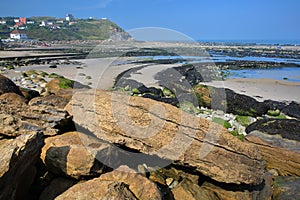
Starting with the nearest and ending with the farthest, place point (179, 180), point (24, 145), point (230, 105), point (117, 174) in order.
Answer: point (24, 145) < point (117, 174) < point (179, 180) < point (230, 105)

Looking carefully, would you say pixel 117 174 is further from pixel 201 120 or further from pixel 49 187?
pixel 201 120

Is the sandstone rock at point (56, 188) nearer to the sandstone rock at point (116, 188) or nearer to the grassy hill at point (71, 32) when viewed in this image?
the sandstone rock at point (116, 188)

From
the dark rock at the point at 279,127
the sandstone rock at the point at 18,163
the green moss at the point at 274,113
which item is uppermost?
the sandstone rock at the point at 18,163

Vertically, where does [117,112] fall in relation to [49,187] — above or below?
above

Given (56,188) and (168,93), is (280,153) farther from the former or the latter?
(168,93)

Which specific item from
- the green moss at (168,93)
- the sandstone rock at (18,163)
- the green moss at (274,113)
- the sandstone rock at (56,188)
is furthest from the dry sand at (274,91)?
the sandstone rock at (18,163)

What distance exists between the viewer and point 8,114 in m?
4.34

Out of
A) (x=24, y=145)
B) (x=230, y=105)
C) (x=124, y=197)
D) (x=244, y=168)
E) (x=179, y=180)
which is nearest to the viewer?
(x=124, y=197)

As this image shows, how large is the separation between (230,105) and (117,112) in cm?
878

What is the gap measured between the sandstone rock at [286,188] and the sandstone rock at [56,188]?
11.0 feet

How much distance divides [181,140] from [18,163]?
93.2 inches

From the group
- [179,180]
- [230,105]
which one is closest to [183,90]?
[230,105]

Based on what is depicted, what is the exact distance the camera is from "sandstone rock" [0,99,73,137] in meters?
4.31

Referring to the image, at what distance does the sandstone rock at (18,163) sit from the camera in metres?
3.11
